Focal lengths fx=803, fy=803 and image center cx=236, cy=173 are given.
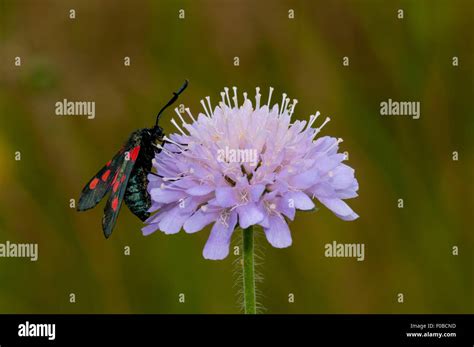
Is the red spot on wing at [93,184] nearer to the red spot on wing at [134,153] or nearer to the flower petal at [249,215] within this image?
the red spot on wing at [134,153]

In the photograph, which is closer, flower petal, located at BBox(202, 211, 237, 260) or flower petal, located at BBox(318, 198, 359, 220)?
flower petal, located at BBox(202, 211, 237, 260)

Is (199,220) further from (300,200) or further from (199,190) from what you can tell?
(300,200)

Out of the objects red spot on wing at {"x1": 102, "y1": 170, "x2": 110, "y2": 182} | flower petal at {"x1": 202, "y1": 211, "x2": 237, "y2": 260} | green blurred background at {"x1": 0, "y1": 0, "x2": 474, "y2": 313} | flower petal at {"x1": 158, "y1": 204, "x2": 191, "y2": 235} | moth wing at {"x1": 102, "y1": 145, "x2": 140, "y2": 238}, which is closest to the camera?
flower petal at {"x1": 202, "y1": 211, "x2": 237, "y2": 260}

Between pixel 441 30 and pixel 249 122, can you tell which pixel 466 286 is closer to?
pixel 441 30

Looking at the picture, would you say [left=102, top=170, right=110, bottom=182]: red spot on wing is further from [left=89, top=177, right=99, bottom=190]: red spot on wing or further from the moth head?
the moth head

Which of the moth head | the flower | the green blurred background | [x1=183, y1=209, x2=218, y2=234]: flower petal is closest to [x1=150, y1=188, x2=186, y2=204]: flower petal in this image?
the flower

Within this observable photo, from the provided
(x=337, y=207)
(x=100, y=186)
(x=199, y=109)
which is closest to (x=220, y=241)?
(x=337, y=207)
